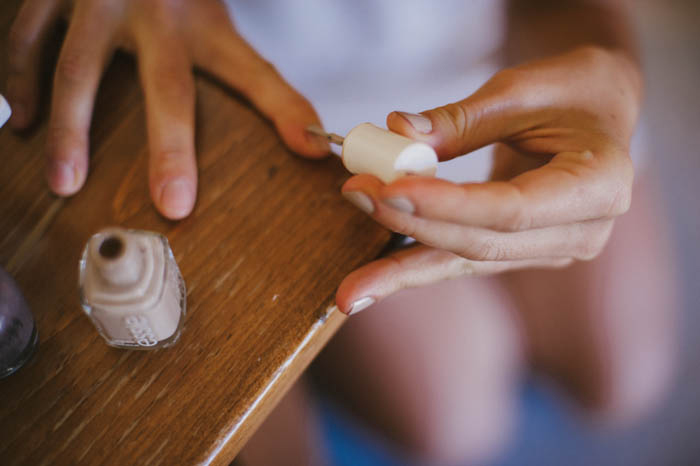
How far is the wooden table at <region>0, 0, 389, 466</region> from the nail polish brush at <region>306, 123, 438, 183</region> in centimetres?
7

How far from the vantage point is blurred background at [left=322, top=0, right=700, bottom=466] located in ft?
2.51

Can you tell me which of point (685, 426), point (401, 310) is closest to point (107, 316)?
point (401, 310)

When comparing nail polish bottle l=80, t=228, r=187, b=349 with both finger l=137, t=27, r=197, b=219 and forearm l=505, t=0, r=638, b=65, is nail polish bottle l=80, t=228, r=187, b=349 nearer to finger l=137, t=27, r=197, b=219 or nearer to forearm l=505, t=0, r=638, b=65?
finger l=137, t=27, r=197, b=219

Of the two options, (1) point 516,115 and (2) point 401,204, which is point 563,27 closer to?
(1) point 516,115

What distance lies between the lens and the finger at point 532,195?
0.25 metres

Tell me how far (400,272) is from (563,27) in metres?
0.48

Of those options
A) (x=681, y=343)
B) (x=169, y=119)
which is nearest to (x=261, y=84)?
(x=169, y=119)

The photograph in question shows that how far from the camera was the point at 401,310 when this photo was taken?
591 mm

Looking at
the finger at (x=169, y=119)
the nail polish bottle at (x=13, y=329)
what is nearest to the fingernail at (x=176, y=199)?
the finger at (x=169, y=119)

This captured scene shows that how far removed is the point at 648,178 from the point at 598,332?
0.22 m

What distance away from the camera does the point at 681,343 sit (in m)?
0.88

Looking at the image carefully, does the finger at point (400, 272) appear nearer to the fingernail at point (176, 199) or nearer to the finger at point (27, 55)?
the fingernail at point (176, 199)

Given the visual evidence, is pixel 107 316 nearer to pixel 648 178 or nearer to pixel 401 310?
pixel 401 310

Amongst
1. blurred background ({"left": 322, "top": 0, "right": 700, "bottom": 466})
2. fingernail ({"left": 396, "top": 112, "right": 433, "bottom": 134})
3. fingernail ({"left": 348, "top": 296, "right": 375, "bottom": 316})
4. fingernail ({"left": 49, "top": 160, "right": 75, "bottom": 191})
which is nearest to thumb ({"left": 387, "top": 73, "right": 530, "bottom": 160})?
fingernail ({"left": 396, "top": 112, "right": 433, "bottom": 134})
